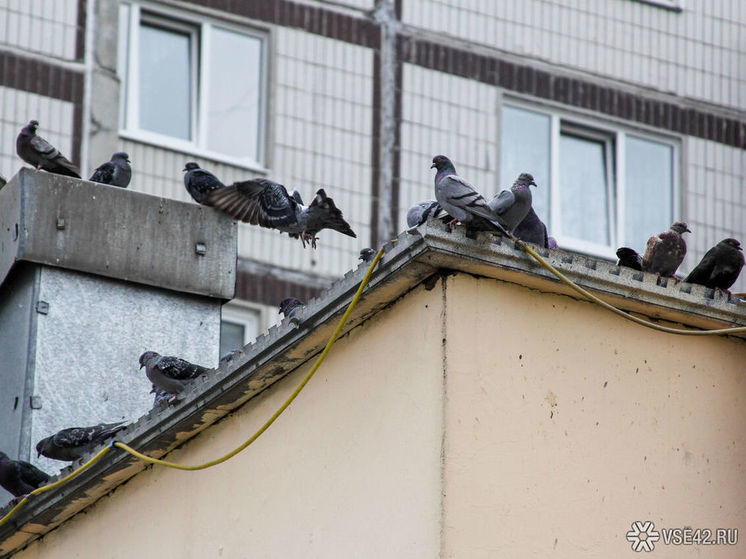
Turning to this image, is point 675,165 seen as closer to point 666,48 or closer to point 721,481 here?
point 666,48

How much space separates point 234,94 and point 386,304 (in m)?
11.3

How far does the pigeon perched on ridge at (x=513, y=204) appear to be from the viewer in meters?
9.03

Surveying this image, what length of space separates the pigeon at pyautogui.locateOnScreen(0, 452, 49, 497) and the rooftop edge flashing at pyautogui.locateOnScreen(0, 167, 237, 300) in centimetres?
115

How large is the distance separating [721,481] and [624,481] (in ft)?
1.60

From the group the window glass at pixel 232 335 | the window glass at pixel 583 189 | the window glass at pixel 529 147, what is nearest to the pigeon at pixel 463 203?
the window glass at pixel 232 335

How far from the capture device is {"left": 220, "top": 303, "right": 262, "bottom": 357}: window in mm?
18266

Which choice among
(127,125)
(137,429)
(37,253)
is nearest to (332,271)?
(127,125)

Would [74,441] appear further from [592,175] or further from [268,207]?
[592,175]

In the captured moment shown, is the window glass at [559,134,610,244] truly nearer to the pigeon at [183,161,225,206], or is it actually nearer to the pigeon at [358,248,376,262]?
the pigeon at [183,161,225,206]

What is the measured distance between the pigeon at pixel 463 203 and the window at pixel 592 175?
12226 millimetres

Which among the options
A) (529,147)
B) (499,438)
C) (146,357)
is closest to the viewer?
Result: (499,438)

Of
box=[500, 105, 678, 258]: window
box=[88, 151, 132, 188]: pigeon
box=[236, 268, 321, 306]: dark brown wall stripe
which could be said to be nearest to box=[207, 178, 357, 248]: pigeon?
box=[88, 151, 132, 188]: pigeon

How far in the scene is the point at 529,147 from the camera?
68.2 feet

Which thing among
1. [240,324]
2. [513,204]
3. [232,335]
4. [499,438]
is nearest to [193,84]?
[240,324]
